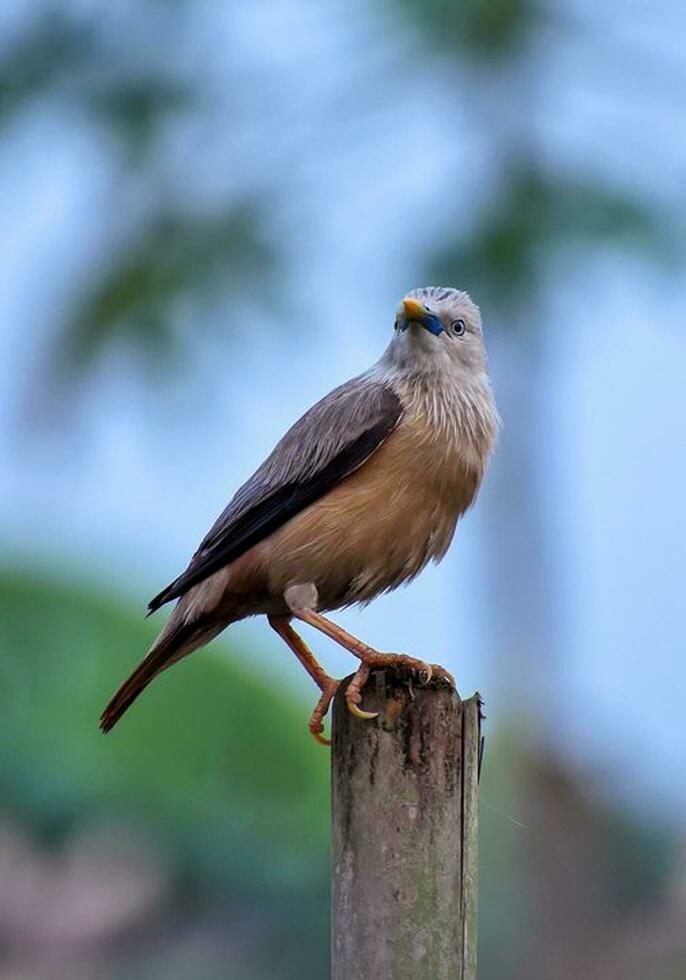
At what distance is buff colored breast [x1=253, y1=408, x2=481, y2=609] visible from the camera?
15.3 feet

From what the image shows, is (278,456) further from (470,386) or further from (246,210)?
(246,210)

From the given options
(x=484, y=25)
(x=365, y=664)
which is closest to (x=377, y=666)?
(x=365, y=664)

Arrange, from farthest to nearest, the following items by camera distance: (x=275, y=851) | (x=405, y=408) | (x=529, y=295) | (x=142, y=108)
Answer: (x=142, y=108), (x=529, y=295), (x=275, y=851), (x=405, y=408)

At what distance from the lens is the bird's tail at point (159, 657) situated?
480 cm

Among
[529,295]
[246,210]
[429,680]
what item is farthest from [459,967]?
[246,210]

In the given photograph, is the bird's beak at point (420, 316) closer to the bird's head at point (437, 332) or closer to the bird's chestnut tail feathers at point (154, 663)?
the bird's head at point (437, 332)

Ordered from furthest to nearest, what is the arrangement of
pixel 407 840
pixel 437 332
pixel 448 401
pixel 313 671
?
pixel 437 332 → pixel 448 401 → pixel 313 671 → pixel 407 840

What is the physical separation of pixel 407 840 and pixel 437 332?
6.12ft

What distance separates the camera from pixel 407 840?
3.42 metres

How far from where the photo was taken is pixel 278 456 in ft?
16.1

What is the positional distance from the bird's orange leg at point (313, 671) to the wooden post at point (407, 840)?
1.26ft

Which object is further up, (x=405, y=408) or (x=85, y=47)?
(x=85, y=47)

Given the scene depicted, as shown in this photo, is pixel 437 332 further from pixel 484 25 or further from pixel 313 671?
pixel 484 25

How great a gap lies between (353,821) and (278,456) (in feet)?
5.20
